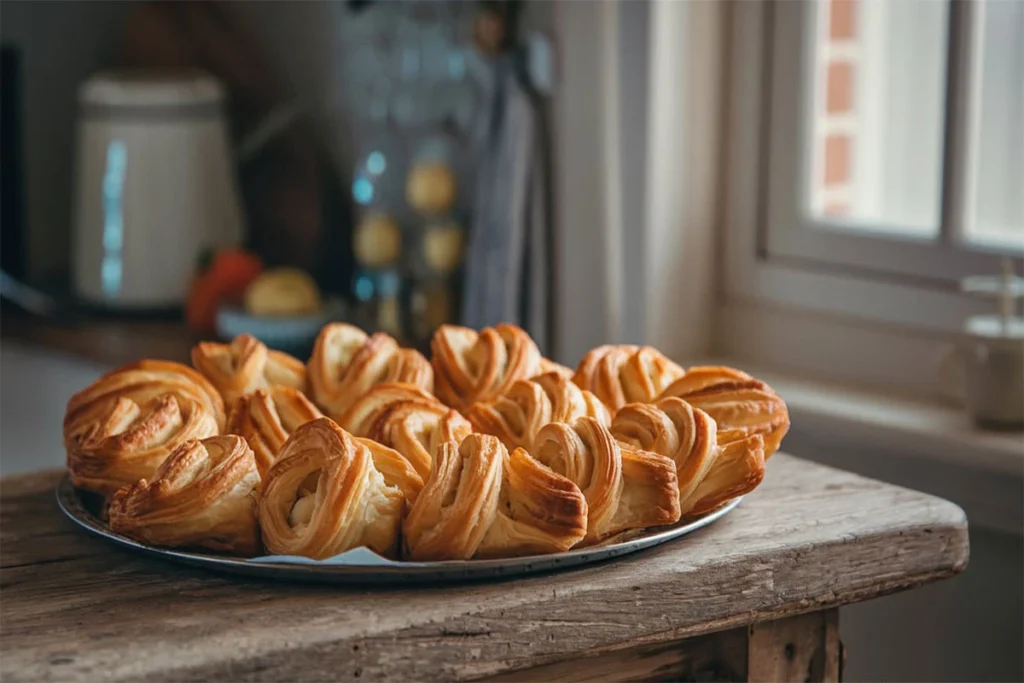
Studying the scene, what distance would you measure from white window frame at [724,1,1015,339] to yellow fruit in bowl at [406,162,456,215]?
16.5 inches

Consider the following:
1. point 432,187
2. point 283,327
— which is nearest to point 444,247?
point 432,187

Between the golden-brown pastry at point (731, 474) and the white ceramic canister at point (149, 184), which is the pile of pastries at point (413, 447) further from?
the white ceramic canister at point (149, 184)

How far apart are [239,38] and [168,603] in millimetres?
1950

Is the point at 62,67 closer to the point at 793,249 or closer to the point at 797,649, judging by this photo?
the point at 793,249

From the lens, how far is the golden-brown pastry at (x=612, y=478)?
70 centimetres

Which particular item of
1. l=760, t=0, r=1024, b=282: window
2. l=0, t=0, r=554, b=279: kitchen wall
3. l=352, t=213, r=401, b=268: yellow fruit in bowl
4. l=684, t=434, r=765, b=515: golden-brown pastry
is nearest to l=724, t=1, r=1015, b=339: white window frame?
l=760, t=0, r=1024, b=282: window

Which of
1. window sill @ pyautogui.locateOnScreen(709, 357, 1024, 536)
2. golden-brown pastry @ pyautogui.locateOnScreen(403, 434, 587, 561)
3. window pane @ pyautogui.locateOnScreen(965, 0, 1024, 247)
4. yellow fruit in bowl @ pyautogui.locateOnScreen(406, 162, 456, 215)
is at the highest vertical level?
window pane @ pyautogui.locateOnScreen(965, 0, 1024, 247)

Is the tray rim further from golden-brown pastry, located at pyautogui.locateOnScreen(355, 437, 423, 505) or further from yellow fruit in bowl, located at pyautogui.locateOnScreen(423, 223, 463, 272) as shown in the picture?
yellow fruit in bowl, located at pyautogui.locateOnScreen(423, 223, 463, 272)

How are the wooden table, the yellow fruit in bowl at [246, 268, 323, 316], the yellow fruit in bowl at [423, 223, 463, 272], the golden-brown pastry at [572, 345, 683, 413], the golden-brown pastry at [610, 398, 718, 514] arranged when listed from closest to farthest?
the wooden table → the golden-brown pastry at [610, 398, 718, 514] → the golden-brown pastry at [572, 345, 683, 413] → the yellow fruit in bowl at [423, 223, 463, 272] → the yellow fruit in bowl at [246, 268, 323, 316]

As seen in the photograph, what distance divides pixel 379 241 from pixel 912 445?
35.4 inches

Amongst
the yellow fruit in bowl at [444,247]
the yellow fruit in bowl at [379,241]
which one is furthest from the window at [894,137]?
the yellow fruit in bowl at [379,241]

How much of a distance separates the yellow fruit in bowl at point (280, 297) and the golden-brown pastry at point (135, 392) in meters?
1.11

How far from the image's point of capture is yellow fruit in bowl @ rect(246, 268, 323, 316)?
197 cm

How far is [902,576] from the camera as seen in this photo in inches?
31.3
